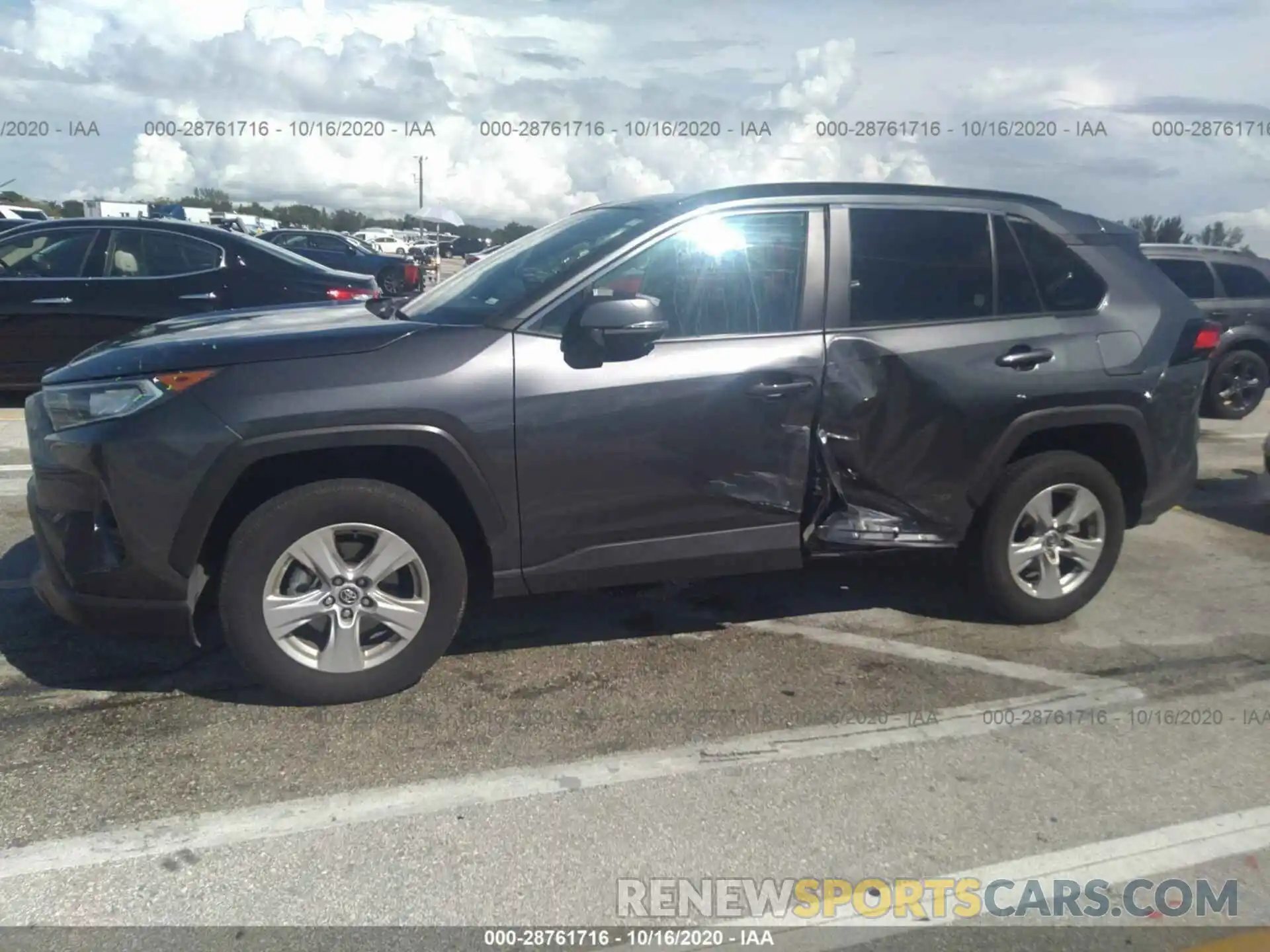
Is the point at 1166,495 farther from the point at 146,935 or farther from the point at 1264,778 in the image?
the point at 146,935

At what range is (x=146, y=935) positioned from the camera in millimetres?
2713

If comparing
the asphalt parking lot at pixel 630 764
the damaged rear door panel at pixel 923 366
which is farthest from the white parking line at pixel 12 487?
the damaged rear door panel at pixel 923 366

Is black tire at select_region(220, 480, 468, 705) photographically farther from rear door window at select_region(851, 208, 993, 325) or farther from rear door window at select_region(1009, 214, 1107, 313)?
rear door window at select_region(1009, 214, 1107, 313)

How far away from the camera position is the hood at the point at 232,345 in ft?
12.2

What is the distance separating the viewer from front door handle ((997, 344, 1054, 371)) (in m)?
4.57

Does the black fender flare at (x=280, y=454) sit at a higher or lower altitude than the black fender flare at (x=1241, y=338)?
lower

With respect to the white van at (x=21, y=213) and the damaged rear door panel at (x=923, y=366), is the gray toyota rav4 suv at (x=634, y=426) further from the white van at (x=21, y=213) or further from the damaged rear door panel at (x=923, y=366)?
the white van at (x=21, y=213)

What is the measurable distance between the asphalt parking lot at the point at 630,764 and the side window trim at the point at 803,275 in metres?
1.05

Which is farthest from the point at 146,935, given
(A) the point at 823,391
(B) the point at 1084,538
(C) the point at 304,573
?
(B) the point at 1084,538

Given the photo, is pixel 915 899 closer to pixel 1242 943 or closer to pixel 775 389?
pixel 1242 943

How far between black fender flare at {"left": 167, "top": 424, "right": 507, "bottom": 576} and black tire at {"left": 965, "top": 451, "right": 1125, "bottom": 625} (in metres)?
2.26

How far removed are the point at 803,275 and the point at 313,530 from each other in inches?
83.1

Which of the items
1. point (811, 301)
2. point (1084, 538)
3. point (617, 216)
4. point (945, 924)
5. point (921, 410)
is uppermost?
point (617, 216)

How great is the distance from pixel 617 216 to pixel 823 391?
1.14 m
